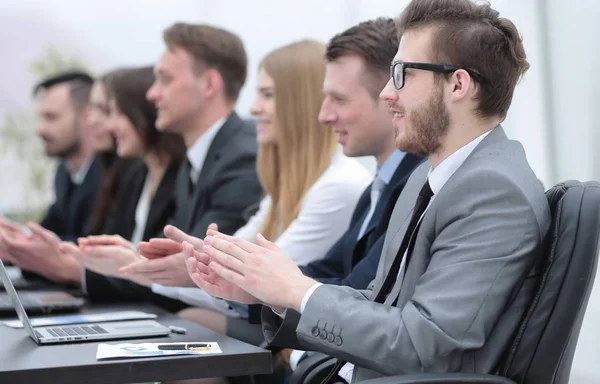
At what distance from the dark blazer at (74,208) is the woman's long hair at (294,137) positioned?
2167 millimetres

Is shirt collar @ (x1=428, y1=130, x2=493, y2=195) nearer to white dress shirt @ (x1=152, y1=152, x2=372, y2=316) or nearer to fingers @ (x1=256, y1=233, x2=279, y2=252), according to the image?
fingers @ (x1=256, y1=233, x2=279, y2=252)

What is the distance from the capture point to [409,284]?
1.96m

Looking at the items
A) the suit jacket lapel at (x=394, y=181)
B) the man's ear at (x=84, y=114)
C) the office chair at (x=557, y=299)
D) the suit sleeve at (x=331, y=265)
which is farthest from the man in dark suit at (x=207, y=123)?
the man's ear at (x=84, y=114)

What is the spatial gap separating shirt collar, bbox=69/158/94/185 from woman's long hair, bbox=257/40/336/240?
257 cm

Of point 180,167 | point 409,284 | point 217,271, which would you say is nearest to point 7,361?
point 217,271

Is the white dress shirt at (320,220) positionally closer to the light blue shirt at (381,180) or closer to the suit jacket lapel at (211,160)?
the light blue shirt at (381,180)

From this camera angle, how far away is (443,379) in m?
1.77

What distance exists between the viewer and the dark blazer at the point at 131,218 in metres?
3.46

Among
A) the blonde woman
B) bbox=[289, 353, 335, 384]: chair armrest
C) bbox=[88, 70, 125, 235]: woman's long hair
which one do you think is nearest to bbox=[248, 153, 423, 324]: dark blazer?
the blonde woman

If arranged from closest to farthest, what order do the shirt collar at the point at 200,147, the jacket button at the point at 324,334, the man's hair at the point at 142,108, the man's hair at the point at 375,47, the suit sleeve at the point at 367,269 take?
the jacket button at the point at 324,334, the suit sleeve at the point at 367,269, the man's hair at the point at 375,47, the shirt collar at the point at 200,147, the man's hair at the point at 142,108

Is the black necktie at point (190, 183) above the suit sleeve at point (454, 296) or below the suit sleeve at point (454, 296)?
below

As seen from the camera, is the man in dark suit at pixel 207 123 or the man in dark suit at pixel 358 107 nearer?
the man in dark suit at pixel 358 107

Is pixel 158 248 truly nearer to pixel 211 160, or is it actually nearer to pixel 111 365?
pixel 111 365

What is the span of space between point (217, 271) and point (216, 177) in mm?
1744
